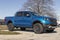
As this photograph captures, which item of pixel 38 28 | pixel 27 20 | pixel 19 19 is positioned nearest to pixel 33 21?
pixel 27 20

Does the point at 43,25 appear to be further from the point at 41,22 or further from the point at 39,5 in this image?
the point at 39,5

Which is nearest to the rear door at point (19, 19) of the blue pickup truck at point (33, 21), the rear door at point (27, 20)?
the blue pickup truck at point (33, 21)

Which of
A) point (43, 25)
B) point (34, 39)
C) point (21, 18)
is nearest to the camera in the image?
point (34, 39)

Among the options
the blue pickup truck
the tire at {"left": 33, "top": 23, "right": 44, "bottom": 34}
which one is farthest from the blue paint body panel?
the tire at {"left": 33, "top": 23, "right": 44, "bottom": 34}

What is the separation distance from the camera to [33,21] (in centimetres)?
1587

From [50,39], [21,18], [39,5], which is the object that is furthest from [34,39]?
[39,5]

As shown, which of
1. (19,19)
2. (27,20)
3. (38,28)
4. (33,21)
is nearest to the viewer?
(38,28)

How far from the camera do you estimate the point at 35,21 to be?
51.5ft

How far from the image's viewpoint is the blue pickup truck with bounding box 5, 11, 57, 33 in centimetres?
1512

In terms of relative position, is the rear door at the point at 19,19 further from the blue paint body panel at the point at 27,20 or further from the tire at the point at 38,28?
the tire at the point at 38,28

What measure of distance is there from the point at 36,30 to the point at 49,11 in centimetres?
3839

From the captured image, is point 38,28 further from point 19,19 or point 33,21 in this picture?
point 19,19

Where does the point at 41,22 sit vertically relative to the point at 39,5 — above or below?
below

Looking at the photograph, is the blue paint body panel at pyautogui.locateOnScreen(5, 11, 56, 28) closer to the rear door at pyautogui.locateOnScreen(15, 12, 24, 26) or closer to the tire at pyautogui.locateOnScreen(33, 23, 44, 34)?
the rear door at pyautogui.locateOnScreen(15, 12, 24, 26)
